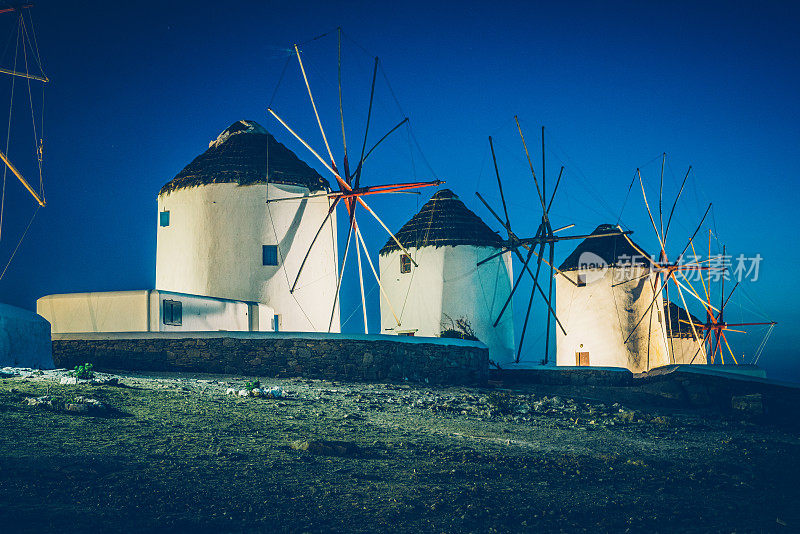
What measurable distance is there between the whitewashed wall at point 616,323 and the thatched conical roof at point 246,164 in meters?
11.9

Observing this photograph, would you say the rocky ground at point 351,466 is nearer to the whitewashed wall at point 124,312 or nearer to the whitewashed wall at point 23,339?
the whitewashed wall at point 23,339

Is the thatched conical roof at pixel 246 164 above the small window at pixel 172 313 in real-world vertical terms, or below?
above

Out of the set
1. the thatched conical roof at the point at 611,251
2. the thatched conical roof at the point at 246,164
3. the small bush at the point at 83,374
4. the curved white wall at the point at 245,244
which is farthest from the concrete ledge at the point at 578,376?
the small bush at the point at 83,374

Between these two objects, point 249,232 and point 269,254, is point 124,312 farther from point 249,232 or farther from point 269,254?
point 269,254

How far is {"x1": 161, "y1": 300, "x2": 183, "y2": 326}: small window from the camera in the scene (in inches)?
691

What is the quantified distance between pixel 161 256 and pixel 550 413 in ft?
50.4

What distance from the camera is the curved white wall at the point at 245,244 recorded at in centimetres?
2172

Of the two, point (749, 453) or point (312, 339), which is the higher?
point (312, 339)

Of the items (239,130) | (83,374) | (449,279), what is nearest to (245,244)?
(239,130)

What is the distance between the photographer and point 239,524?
5.21 m

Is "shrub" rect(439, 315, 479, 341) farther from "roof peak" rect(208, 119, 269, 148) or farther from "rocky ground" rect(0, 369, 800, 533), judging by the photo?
"rocky ground" rect(0, 369, 800, 533)

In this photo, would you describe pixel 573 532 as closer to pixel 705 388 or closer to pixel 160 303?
pixel 705 388

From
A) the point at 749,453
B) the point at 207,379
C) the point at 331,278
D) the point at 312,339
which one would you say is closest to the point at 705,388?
the point at 749,453

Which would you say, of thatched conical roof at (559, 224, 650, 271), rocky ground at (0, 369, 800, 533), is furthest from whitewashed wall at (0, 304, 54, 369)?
thatched conical roof at (559, 224, 650, 271)
